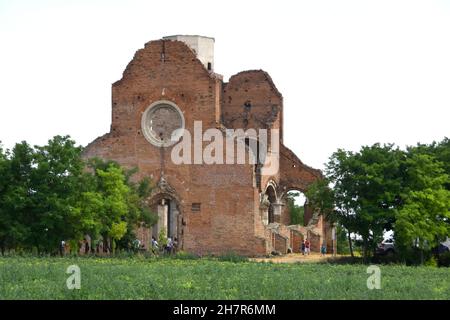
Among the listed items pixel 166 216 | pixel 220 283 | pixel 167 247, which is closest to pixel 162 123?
pixel 167 247

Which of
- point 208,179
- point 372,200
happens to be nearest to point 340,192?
point 372,200

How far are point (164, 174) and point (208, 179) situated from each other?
2.40 m

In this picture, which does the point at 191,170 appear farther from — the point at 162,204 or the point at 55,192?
the point at 55,192

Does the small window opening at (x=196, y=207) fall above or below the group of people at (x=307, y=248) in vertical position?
above

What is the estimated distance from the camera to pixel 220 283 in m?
23.5

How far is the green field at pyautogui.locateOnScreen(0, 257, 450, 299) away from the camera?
67.1ft

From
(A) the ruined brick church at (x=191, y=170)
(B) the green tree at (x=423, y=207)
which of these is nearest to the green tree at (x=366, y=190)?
(B) the green tree at (x=423, y=207)

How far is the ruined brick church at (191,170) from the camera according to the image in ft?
145

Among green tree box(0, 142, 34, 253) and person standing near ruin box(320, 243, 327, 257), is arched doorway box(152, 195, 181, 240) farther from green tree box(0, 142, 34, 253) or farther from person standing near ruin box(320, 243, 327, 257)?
green tree box(0, 142, 34, 253)

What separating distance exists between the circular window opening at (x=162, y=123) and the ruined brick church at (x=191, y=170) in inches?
2.0

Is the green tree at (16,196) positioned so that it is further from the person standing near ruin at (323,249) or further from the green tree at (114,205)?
the person standing near ruin at (323,249)

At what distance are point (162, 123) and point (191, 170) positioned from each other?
118 inches

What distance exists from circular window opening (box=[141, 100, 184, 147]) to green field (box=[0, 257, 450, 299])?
16.2m

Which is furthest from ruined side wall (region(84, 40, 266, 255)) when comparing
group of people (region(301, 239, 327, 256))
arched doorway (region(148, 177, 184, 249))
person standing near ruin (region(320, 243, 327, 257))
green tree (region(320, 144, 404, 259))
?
green tree (region(320, 144, 404, 259))
